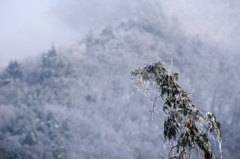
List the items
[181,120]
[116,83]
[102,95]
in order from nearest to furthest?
[181,120], [102,95], [116,83]

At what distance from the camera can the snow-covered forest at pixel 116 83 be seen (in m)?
66.7

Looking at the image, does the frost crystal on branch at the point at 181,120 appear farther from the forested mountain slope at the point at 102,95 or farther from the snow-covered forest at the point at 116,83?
the forested mountain slope at the point at 102,95

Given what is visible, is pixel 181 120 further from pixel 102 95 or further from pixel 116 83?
pixel 116 83

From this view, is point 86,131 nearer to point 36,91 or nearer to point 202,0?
point 36,91

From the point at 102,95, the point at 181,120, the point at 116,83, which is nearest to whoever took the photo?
the point at 181,120

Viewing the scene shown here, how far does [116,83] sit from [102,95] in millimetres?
8691

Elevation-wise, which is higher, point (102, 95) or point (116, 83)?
point (116, 83)

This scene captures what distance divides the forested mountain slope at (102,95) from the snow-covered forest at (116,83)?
→ 226 mm

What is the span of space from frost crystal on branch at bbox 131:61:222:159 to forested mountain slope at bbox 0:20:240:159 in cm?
4718

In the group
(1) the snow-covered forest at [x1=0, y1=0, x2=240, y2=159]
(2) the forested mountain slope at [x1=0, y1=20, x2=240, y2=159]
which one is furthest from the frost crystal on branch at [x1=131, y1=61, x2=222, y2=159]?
(2) the forested mountain slope at [x1=0, y1=20, x2=240, y2=159]

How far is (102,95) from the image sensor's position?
10044 centimetres

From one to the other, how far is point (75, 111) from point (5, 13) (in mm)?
103688

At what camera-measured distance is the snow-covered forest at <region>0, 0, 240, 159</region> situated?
219ft

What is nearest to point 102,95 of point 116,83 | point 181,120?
point 116,83
